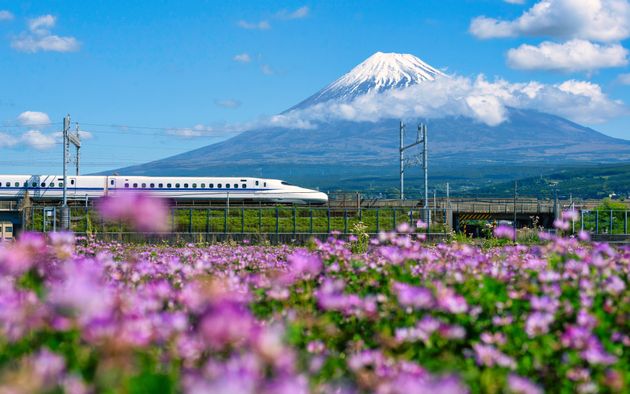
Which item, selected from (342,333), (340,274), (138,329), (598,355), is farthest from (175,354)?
(340,274)

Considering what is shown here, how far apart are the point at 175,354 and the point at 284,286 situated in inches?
79.2

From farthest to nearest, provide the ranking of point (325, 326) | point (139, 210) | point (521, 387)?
1. point (325, 326)
2. point (139, 210)
3. point (521, 387)

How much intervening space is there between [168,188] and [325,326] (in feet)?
213

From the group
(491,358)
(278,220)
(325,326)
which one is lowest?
(278,220)

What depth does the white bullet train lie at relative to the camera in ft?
212

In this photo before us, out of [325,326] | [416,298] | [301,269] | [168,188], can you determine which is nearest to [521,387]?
[416,298]

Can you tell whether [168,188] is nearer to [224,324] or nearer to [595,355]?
[595,355]

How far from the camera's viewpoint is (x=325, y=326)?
5.16m

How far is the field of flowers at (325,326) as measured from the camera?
10.8 feet

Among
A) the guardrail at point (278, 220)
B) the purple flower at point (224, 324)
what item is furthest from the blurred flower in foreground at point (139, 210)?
the guardrail at point (278, 220)

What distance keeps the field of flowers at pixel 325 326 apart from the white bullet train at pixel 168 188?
192ft

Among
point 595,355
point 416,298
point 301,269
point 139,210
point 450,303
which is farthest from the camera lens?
point 301,269

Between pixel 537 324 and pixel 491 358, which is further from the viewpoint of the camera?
pixel 537 324

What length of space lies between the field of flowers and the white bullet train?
58518mm
